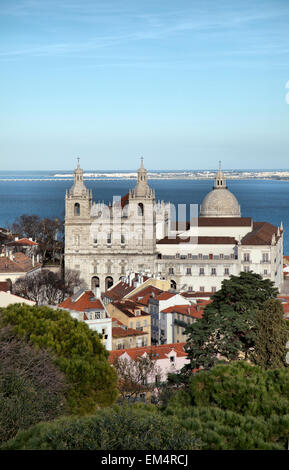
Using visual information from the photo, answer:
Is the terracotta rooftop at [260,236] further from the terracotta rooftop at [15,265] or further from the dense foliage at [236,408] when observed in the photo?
the dense foliage at [236,408]

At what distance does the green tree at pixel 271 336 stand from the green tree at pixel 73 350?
3352 millimetres

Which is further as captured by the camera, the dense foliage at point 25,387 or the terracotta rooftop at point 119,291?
the terracotta rooftop at point 119,291

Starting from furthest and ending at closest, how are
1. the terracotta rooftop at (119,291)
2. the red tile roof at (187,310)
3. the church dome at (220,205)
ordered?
1. the church dome at (220,205)
2. the terracotta rooftop at (119,291)
3. the red tile roof at (187,310)

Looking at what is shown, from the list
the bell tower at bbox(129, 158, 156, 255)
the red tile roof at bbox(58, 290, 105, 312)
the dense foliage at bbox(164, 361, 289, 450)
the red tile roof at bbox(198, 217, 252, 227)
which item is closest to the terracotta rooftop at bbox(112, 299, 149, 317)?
the red tile roof at bbox(58, 290, 105, 312)

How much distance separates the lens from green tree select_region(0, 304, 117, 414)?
1577cm

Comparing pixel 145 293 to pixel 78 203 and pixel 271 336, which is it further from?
pixel 271 336

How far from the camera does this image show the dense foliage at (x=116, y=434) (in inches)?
320

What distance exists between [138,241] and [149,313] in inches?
583

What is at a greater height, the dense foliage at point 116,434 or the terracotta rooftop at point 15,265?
the terracotta rooftop at point 15,265

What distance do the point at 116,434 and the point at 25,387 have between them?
4661 mm

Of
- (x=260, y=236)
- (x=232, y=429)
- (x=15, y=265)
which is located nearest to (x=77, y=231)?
(x=15, y=265)

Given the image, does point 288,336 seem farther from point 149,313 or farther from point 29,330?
point 149,313

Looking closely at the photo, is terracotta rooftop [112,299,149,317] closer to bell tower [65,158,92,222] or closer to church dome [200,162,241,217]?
bell tower [65,158,92,222]

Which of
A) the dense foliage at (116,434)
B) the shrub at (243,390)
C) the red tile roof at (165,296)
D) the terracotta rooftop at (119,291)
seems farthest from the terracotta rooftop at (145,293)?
the dense foliage at (116,434)
